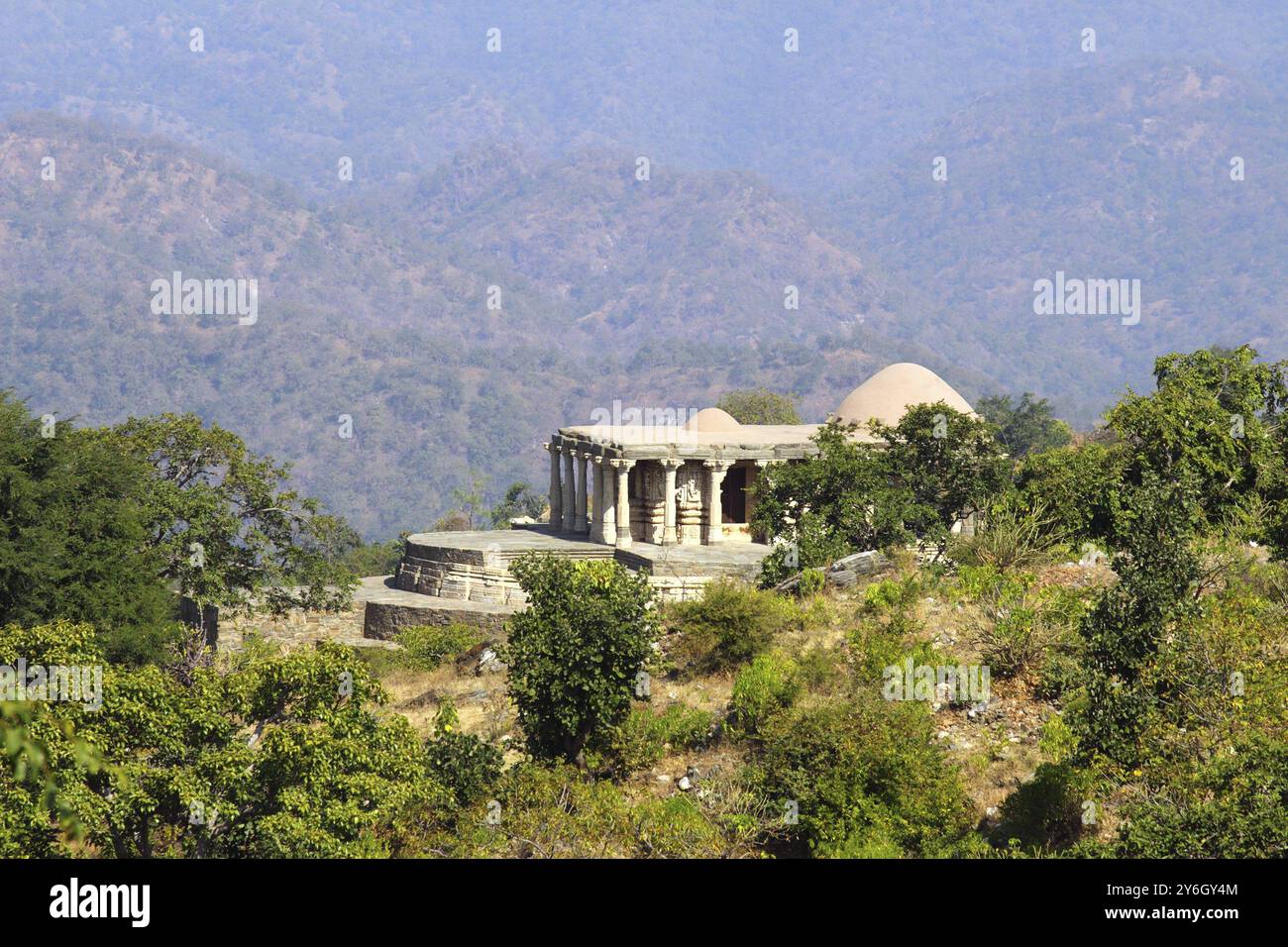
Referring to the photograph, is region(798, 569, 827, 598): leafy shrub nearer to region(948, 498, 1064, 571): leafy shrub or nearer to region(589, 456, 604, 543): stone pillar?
region(948, 498, 1064, 571): leafy shrub

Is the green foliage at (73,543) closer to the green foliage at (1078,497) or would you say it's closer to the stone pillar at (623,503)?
the stone pillar at (623,503)

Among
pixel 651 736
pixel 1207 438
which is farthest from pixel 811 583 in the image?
pixel 1207 438

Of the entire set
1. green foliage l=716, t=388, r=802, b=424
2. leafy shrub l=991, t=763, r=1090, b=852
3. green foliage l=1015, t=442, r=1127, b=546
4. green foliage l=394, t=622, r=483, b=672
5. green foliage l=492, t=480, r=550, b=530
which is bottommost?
leafy shrub l=991, t=763, r=1090, b=852

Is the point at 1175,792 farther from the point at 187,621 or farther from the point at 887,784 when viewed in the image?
the point at 187,621

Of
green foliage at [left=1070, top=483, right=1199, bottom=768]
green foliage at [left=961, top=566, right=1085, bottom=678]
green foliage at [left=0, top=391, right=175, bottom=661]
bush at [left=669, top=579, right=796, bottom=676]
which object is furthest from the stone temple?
green foliage at [left=1070, top=483, right=1199, bottom=768]

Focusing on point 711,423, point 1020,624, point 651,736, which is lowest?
point 651,736

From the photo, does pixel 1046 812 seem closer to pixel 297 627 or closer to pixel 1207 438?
pixel 1207 438
